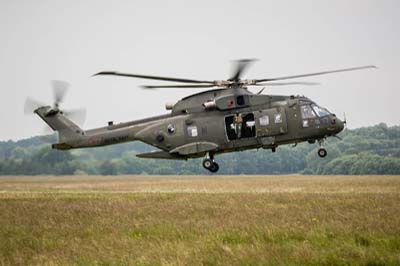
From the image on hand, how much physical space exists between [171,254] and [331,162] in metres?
105

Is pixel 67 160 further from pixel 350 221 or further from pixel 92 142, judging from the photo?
pixel 350 221

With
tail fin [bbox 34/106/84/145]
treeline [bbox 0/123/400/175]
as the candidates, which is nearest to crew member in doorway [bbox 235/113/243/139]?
tail fin [bbox 34/106/84/145]

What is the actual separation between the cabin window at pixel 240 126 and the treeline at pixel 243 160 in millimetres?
51304

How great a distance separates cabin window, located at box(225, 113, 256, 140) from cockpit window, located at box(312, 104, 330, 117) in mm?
2770

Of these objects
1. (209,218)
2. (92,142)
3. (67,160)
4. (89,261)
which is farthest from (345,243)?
(67,160)

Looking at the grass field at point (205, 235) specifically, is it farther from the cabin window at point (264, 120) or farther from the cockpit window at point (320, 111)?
the cockpit window at point (320, 111)

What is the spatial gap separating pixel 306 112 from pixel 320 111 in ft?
2.11

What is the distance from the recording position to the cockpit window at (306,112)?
92.1 feet

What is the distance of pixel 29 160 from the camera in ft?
310

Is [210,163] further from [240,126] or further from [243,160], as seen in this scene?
[243,160]

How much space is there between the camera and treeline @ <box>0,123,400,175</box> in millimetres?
92062

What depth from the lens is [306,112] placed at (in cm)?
2814

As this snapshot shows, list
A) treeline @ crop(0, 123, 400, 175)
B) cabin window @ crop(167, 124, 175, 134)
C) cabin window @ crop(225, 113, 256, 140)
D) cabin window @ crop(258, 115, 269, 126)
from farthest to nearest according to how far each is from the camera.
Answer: treeline @ crop(0, 123, 400, 175)
cabin window @ crop(167, 124, 175, 134)
cabin window @ crop(225, 113, 256, 140)
cabin window @ crop(258, 115, 269, 126)

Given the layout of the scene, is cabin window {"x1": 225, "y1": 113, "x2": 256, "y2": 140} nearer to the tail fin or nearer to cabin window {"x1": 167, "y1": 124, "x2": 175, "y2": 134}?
cabin window {"x1": 167, "y1": 124, "x2": 175, "y2": 134}
